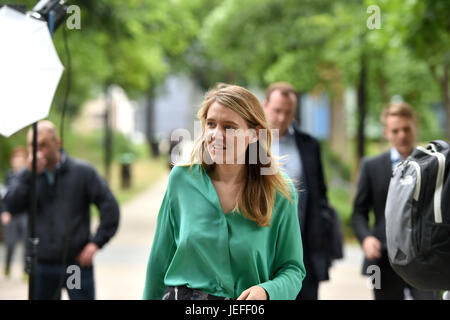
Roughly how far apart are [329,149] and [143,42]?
11.9 m

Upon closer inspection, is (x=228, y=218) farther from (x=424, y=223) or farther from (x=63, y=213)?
(x=63, y=213)

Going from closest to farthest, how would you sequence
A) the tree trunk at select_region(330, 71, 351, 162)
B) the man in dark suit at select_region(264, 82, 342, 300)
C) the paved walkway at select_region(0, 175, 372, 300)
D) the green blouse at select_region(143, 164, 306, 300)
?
1. the green blouse at select_region(143, 164, 306, 300)
2. the man in dark suit at select_region(264, 82, 342, 300)
3. the paved walkway at select_region(0, 175, 372, 300)
4. the tree trunk at select_region(330, 71, 351, 162)

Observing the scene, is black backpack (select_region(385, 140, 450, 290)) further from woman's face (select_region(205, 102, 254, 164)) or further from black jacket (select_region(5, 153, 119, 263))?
black jacket (select_region(5, 153, 119, 263))

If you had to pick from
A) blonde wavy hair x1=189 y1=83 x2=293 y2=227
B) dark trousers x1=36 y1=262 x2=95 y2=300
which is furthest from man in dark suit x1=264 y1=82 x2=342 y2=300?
blonde wavy hair x1=189 y1=83 x2=293 y2=227

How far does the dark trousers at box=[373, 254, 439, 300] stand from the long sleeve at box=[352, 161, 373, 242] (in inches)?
A: 10.8

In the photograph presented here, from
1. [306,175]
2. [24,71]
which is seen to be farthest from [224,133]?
[306,175]

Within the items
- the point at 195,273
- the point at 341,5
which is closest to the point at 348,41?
the point at 341,5

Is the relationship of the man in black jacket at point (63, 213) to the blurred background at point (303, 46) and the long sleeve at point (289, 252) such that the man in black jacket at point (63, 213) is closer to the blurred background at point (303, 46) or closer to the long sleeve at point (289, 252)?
the blurred background at point (303, 46)

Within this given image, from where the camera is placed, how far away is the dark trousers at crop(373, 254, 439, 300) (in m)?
5.25

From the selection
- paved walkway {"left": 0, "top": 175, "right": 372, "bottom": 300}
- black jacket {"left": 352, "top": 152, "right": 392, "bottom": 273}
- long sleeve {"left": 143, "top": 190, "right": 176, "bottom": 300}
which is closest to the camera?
long sleeve {"left": 143, "top": 190, "right": 176, "bottom": 300}

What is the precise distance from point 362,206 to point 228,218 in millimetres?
2930

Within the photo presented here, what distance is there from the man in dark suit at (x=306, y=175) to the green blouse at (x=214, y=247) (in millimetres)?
2210

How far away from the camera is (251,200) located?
2.88 meters
